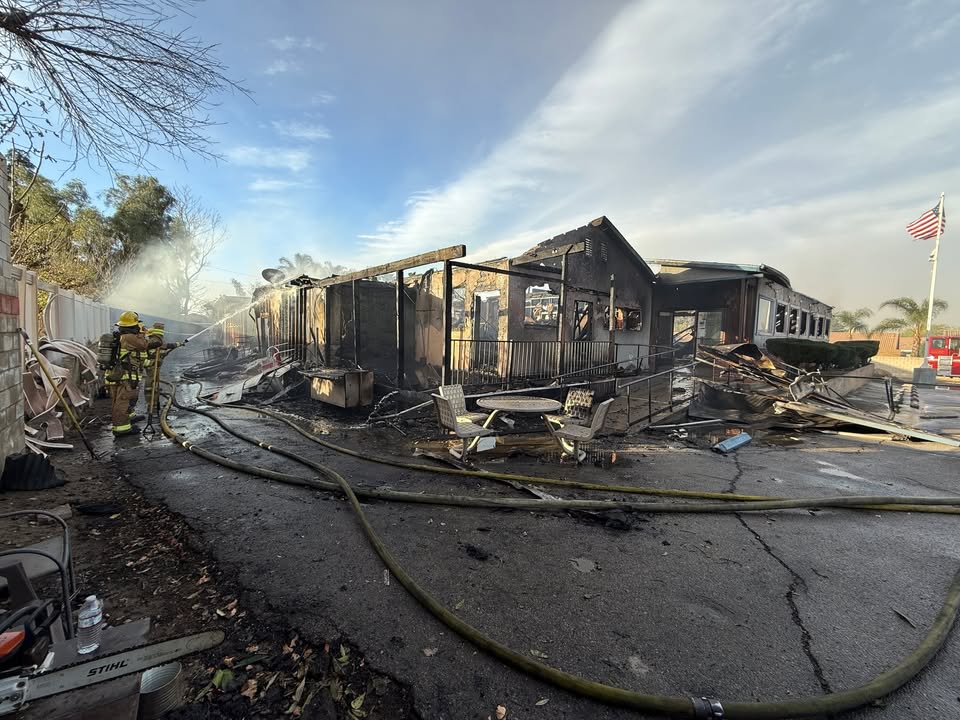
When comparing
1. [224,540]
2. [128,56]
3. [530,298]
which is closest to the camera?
[224,540]

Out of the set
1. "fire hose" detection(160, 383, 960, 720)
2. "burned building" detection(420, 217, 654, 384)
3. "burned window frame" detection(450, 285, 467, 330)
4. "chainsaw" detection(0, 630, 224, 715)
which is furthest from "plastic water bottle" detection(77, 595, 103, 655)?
"burned window frame" detection(450, 285, 467, 330)

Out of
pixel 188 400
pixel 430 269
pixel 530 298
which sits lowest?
pixel 188 400

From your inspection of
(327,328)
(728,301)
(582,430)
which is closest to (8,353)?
(582,430)

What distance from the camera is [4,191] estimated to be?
179 inches

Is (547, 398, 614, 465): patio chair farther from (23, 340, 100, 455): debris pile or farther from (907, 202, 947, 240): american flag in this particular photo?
(907, 202, 947, 240): american flag

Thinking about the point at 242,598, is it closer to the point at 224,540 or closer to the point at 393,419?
the point at 224,540

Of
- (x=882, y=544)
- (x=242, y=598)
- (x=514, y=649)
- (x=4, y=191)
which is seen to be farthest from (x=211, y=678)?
(x=4, y=191)

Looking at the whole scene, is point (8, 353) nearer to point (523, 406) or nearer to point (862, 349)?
point (523, 406)

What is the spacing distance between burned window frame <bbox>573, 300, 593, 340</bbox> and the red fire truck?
20.9 meters

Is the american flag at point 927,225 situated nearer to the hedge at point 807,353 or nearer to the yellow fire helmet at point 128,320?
the hedge at point 807,353

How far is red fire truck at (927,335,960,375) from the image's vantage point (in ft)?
71.1

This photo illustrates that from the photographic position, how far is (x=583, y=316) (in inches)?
498

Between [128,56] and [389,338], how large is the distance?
29.4 ft

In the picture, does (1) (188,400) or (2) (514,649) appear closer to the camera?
(2) (514,649)
